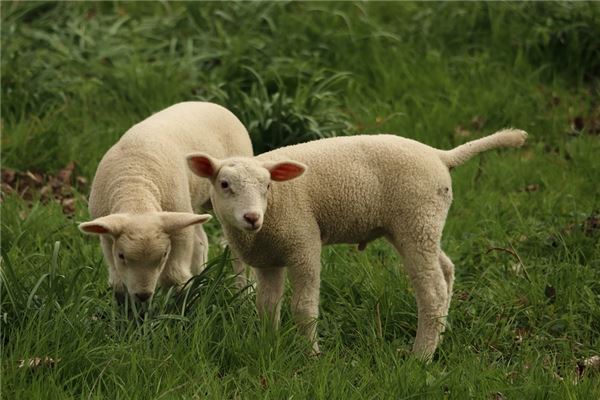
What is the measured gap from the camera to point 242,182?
4812 millimetres

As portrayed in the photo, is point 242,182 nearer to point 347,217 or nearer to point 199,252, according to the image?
point 347,217

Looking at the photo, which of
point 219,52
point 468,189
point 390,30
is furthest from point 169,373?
point 390,30

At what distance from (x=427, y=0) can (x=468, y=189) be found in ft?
10.4

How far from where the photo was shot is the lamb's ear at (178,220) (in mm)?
5000

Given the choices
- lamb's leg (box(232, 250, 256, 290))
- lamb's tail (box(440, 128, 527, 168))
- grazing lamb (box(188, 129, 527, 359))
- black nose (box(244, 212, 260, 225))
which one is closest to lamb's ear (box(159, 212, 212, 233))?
grazing lamb (box(188, 129, 527, 359))

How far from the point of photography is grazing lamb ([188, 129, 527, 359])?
514 centimetres

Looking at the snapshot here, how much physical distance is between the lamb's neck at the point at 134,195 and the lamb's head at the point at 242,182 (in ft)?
1.32

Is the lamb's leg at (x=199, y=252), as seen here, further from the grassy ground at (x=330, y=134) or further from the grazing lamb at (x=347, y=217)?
the grazing lamb at (x=347, y=217)

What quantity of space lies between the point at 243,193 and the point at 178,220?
1.32ft

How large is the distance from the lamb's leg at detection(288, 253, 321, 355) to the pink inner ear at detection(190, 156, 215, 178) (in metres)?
0.58

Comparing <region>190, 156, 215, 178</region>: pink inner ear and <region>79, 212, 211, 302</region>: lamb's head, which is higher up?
<region>190, 156, 215, 178</region>: pink inner ear

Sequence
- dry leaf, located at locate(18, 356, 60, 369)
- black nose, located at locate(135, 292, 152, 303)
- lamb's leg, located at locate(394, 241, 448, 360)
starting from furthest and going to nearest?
1. lamb's leg, located at locate(394, 241, 448, 360)
2. black nose, located at locate(135, 292, 152, 303)
3. dry leaf, located at locate(18, 356, 60, 369)

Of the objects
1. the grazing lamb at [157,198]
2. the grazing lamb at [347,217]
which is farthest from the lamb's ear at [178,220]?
the grazing lamb at [347,217]

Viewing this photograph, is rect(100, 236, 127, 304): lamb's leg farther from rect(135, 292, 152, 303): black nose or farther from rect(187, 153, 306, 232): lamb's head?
rect(187, 153, 306, 232): lamb's head
